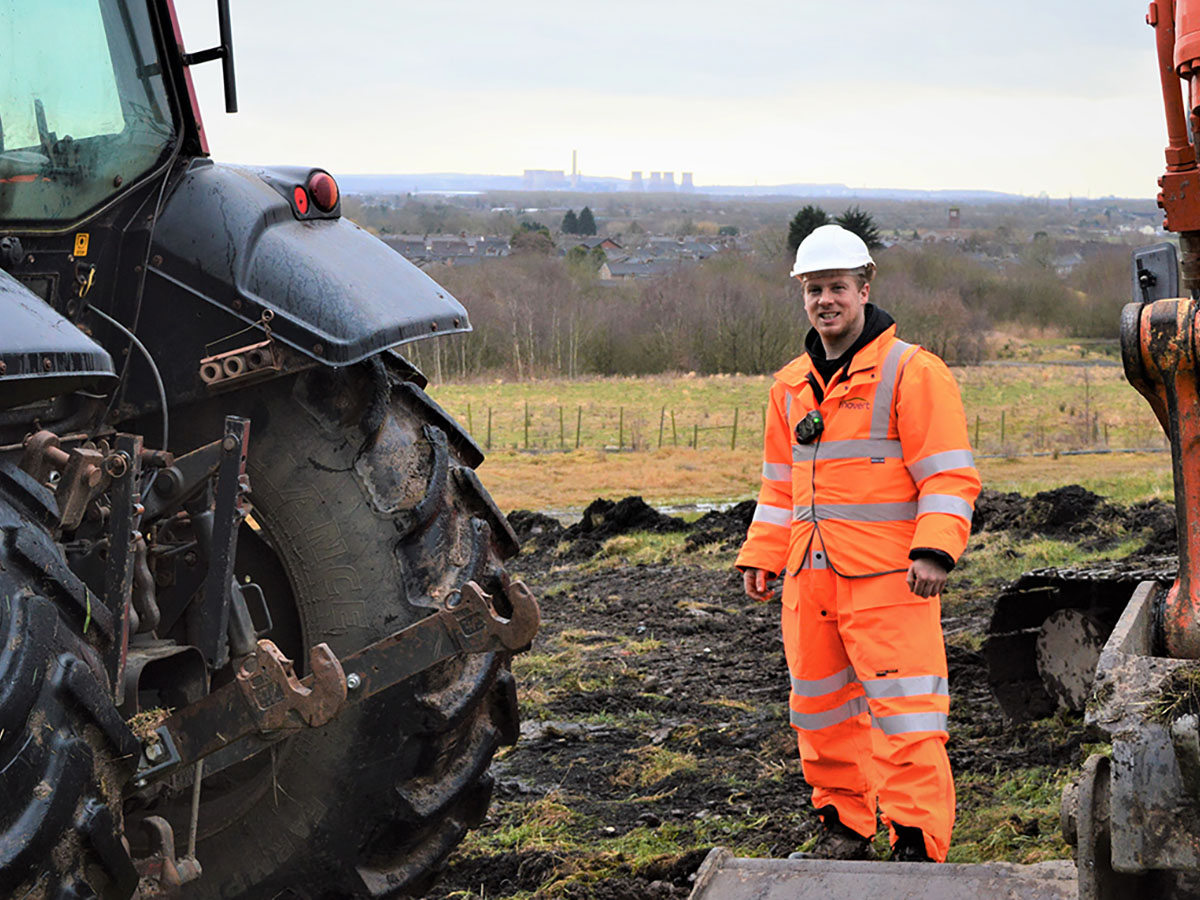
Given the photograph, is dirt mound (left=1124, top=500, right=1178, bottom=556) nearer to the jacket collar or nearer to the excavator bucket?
the jacket collar

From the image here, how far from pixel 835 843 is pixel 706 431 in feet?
55.8

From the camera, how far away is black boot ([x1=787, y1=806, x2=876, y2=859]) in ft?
14.4

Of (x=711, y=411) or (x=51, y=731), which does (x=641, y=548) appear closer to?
(x=51, y=731)

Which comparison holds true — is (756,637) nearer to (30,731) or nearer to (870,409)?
(870,409)

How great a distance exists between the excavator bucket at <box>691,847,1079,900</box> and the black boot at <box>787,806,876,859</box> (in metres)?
0.69

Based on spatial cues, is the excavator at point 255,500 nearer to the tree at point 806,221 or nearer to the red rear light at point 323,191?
the red rear light at point 323,191

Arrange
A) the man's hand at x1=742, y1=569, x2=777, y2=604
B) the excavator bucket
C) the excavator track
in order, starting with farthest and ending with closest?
the excavator track → the man's hand at x1=742, y1=569, x2=777, y2=604 → the excavator bucket

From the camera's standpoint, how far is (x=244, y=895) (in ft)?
10.5

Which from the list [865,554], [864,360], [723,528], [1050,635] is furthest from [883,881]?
[723,528]

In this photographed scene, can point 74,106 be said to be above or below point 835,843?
above

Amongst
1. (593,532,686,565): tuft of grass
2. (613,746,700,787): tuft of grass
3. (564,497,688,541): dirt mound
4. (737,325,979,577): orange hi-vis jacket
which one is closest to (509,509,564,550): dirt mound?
(564,497,688,541): dirt mound

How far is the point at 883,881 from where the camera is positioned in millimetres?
3551

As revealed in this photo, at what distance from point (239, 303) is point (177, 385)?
0.24m

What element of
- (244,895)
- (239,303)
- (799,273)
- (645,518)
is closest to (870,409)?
(799,273)
